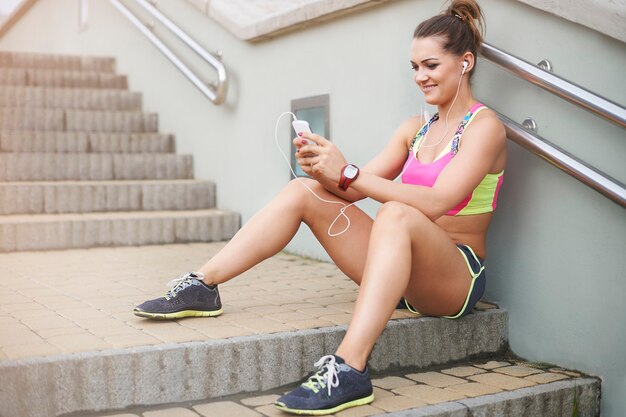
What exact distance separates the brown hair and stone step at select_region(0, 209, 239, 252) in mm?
2558

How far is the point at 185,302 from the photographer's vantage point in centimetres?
267

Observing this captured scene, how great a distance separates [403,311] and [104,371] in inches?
47.9

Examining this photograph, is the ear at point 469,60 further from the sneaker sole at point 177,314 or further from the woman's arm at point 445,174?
the sneaker sole at point 177,314

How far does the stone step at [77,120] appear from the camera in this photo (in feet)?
18.9

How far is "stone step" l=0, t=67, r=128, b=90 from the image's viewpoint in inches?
261

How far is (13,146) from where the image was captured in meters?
5.37

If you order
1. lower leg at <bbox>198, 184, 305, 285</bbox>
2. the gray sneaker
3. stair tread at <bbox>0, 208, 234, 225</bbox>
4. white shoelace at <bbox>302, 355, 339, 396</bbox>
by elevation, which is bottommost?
white shoelace at <bbox>302, 355, 339, 396</bbox>

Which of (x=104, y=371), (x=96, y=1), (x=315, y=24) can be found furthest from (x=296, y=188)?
(x=96, y=1)

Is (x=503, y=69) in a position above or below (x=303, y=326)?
above

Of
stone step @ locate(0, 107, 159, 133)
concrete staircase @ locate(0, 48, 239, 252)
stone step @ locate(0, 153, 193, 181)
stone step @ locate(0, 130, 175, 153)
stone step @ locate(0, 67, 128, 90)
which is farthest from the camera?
stone step @ locate(0, 67, 128, 90)

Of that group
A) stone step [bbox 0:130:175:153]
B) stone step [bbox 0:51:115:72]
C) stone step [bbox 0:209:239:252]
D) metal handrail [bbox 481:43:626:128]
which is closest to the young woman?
metal handrail [bbox 481:43:626:128]

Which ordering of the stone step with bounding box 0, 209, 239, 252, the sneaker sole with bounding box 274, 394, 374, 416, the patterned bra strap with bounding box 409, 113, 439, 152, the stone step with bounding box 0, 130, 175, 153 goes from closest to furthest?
the sneaker sole with bounding box 274, 394, 374, 416
the patterned bra strap with bounding box 409, 113, 439, 152
the stone step with bounding box 0, 209, 239, 252
the stone step with bounding box 0, 130, 175, 153

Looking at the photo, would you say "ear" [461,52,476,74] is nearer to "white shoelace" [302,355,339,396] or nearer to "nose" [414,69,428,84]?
"nose" [414,69,428,84]

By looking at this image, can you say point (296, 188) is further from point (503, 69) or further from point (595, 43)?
point (595, 43)
